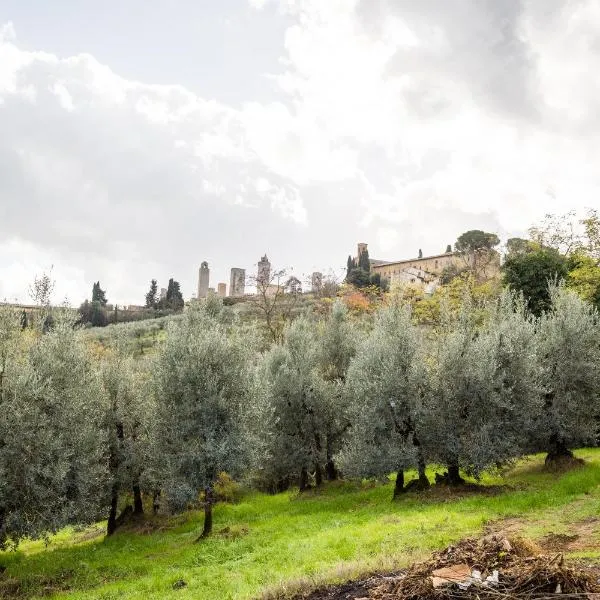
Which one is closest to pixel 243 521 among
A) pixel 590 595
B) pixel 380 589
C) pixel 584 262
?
pixel 380 589

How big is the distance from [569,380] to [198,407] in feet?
60.9

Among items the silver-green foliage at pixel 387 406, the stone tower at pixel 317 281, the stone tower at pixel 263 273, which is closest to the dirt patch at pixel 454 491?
the silver-green foliage at pixel 387 406

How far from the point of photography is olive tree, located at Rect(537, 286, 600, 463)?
26.8 metres

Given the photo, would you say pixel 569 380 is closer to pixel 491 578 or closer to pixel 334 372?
pixel 334 372

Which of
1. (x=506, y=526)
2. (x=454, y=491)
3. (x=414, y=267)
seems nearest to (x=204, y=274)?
(x=414, y=267)

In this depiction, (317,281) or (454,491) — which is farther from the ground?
(317,281)

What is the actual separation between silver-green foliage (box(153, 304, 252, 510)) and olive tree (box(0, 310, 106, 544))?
3.11 m

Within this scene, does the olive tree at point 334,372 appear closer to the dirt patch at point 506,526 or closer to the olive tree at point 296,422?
the olive tree at point 296,422

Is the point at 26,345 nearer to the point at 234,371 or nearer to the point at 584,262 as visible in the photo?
the point at 234,371

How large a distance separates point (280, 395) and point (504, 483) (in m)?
13.5

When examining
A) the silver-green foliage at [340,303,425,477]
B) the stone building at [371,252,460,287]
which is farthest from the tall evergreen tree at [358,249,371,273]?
the silver-green foliage at [340,303,425,477]

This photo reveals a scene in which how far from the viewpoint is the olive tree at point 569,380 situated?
87.8ft

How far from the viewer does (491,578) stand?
29.0ft

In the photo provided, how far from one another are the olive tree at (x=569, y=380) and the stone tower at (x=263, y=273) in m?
36.1
